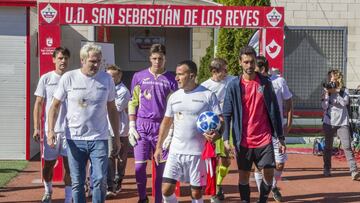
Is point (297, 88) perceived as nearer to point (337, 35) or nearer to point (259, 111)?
point (337, 35)

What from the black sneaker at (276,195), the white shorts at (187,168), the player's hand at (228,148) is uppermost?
the player's hand at (228,148)

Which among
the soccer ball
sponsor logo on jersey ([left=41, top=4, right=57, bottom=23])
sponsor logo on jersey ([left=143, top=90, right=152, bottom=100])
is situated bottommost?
the soccer ball

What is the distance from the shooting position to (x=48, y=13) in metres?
11.4

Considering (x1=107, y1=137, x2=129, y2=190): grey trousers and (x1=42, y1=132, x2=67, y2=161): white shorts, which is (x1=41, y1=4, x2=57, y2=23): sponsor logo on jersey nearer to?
(x1=107, y1=137, x2=129, y2=190): grey trousers

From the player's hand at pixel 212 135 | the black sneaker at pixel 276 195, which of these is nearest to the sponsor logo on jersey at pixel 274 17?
the black sneaker at pixel 276 195

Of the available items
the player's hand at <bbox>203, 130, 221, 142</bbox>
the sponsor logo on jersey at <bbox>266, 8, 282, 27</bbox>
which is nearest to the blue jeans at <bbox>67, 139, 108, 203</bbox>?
the player's hand at <bbox>203, 130, 221, 142</bbox>

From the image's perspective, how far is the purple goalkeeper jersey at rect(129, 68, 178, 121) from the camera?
9.07 m

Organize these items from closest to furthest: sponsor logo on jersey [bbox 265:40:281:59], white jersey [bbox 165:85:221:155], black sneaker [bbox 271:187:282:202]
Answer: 1. white jersey [bbox 165:85:221:155]
2. black sneaker [bbox 271:187:282:202]
3. sponsor logo on jersey [bbox 265:40:281:59]

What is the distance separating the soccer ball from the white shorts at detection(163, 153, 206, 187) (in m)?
0.35

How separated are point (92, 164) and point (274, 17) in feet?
17.4

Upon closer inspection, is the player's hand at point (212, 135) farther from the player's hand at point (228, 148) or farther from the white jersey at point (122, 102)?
the white jersey at point (122, 102)

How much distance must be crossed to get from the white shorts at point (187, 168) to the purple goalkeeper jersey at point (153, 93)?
1324 millimetres

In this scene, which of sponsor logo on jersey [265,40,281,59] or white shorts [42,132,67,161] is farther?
sponsor logo on jersey [265,40,281,59]

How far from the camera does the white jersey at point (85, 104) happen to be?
768 cm
